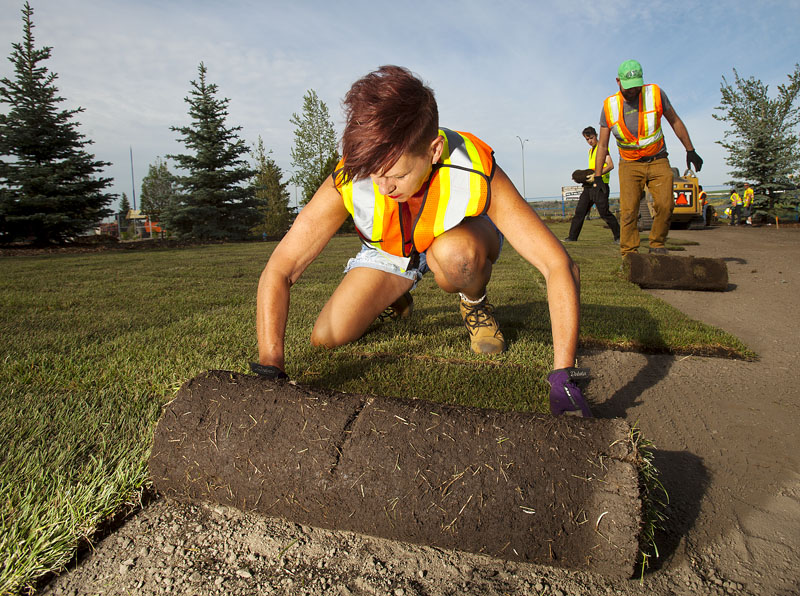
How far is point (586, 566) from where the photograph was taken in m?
1.41

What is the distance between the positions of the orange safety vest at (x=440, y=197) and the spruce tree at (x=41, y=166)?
17256 mm

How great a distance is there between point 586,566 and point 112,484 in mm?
1446

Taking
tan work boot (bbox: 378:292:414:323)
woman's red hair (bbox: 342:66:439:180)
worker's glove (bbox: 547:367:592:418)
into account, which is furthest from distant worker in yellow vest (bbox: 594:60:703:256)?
worker's glove (bbox: 547:367:592:418)

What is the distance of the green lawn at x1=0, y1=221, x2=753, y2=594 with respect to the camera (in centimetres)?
159

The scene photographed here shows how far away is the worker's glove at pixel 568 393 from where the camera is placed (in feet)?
5.94

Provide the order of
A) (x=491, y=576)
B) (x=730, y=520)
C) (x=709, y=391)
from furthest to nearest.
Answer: (x=709, y=391) → (x=730, y=520) → (x=491, y=576)

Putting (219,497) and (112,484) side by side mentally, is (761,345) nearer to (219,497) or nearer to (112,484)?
(219,497)

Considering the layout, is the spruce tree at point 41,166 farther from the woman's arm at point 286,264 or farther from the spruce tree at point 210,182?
the woman's arm at point 286,264

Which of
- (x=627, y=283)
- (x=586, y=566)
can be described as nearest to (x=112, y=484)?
(x=586, y=566)

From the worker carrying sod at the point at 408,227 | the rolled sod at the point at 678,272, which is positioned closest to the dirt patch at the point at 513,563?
the worker carrying sod at the point at 408,227

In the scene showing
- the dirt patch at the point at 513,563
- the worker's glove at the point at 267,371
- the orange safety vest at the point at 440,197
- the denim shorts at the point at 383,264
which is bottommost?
the dirt patch at the point at 513,563

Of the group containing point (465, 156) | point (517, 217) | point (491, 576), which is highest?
point (465, 156)

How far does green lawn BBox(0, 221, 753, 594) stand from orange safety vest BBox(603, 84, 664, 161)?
1.66 m

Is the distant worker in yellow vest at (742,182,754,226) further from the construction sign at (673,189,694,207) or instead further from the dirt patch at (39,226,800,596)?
the dirt patch at (39,226,800,596)
